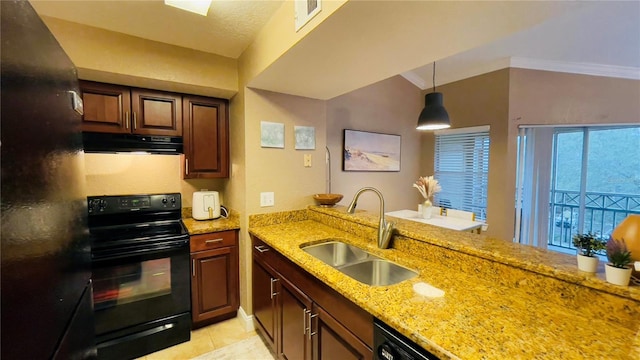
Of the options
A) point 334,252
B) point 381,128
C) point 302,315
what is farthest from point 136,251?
point 381,128

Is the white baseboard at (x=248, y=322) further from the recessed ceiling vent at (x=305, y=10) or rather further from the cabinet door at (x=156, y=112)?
the recessed ceiling vent at (x=305, y=10)

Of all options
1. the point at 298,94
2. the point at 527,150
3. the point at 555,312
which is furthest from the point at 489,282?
the point at 527,150

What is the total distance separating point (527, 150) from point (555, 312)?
11.8 feet

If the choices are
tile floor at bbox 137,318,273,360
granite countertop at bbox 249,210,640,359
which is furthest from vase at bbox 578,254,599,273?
tile floor at bbox 137,318,273,360

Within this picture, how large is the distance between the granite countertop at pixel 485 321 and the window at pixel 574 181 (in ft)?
10.6

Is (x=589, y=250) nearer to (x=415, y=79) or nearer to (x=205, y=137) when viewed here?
(x=205, y=137)

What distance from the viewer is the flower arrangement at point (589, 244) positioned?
3.11 feet

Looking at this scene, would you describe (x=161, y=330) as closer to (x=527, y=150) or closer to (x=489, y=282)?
(x=489, y=282)

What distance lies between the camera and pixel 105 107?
2012 mm

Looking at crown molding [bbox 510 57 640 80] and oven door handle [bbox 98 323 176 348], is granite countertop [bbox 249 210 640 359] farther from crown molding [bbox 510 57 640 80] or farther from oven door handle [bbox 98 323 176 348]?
crown molding [bbox 510 57 640 80]

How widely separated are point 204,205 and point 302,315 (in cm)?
149

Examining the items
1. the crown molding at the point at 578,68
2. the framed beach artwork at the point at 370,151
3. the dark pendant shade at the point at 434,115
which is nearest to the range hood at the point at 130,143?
the framed beach artwork at the point at 370,151

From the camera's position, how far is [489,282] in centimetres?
116

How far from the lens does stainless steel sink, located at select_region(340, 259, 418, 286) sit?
1.46 metres
